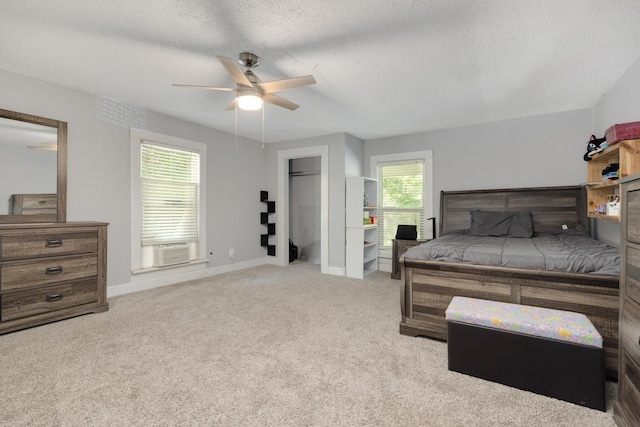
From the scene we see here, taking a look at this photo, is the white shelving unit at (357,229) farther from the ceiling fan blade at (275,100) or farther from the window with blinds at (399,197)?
the ceiling fan blade at (275,100)

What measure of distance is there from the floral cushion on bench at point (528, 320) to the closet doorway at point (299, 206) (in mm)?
3213

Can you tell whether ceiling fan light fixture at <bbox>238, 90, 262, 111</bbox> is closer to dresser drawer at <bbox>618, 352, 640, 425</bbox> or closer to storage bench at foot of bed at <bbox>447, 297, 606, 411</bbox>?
storage bench at foot of bed at <bbox>447, 297, 606, 411</bbox>

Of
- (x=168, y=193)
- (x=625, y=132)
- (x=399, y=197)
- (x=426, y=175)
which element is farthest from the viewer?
(x=399, y=197)

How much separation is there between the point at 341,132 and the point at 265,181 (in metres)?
1.86

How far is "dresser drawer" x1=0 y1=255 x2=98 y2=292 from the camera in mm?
2602

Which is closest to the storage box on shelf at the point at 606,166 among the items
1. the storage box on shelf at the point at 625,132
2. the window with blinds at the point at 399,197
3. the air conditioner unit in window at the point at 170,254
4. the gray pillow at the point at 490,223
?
the storage box on shelf at the point at 625,132

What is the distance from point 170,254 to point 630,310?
15.2 ft

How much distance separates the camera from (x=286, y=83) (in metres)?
2.48

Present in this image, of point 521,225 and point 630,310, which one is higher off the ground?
point 521,225

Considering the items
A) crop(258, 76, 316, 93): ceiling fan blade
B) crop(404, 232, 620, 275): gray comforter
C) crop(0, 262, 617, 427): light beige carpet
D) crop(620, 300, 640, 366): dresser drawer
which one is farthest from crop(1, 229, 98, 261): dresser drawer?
crop(620, 300, 640, 366): dresser drawer

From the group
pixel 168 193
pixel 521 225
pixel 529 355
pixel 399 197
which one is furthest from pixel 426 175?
pixel 168 193

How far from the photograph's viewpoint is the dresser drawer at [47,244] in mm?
2619

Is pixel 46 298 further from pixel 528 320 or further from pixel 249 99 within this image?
pixel 528 320

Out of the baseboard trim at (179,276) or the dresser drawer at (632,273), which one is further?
the baseboard trim at (179,276)
